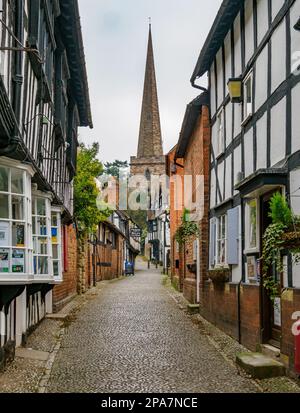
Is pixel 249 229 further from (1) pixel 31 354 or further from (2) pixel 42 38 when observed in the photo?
(2) pixel 42 38

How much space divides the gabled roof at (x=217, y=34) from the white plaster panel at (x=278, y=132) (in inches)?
141

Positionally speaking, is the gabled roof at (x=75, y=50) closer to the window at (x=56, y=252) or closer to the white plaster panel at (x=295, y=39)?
the window at (x=56, y=252)

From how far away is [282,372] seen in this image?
8367 mm

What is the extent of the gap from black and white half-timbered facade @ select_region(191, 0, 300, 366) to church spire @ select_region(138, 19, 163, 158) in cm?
6066

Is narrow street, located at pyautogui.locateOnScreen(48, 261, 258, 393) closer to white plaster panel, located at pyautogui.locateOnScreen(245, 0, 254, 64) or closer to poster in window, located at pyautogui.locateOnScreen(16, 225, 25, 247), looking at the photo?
poster in window, located at pyautogui.locateOnScreen(16, 225, 25, 247)

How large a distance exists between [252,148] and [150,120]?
222 ft

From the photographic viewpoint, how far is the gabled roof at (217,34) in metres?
12.3

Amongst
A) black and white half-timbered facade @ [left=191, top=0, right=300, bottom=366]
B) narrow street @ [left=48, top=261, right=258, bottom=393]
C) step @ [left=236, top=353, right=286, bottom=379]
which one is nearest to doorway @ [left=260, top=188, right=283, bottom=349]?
black and white half-timbered facade @ [left=191, top=0, right=300, bottom=366]

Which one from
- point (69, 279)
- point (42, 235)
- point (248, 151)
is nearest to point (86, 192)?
point (69, 279)

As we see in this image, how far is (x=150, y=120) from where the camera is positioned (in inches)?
3063

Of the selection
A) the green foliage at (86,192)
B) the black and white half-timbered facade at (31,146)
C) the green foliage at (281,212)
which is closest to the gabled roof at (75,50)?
the black and white half-timbered facade at (31,146)

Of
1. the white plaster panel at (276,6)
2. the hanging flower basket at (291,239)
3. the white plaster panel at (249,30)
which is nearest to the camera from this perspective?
the hanging flower basket at (291,239)
